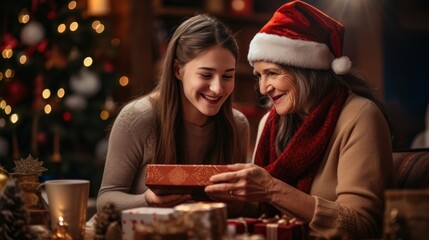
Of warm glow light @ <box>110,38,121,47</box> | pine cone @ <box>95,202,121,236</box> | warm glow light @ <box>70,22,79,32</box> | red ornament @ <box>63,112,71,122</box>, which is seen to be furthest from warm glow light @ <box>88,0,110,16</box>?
pine cone @ <box>95,202,121,236</box>

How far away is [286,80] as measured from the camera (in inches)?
94.3

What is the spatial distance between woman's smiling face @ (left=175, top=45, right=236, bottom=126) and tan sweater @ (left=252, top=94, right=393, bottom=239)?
0.46 metres

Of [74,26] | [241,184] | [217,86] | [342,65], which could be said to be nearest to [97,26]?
[74,26]

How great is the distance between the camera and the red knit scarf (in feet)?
7.56

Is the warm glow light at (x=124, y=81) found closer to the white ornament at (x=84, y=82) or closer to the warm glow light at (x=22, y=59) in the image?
the white ornament at (x=84, y=82)

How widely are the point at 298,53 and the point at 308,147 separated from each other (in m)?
0.32

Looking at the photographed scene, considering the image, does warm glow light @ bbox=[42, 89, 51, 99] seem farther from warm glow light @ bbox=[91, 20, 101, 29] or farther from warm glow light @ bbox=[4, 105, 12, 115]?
warm glow light @ bbox=[91, 20, 101, 29]

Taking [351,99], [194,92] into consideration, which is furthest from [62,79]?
[351,99]

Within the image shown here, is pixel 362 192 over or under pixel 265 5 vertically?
under

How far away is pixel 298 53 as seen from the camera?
2.37 meters

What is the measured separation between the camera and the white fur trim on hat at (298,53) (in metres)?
2.37

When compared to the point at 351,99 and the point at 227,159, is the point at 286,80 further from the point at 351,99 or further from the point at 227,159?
the point at 227,159

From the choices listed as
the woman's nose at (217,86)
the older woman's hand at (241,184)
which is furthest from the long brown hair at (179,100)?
the older woman's hand at (241,184)

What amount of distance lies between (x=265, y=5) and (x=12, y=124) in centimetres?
266
